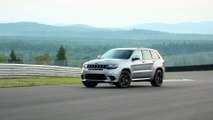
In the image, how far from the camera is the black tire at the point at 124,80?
21.5m

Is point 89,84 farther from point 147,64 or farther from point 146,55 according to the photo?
point 146,55

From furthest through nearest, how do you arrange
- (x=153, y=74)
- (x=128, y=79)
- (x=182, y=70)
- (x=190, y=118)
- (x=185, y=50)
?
(x=185, y=50), (x=182, y=70), (x=153, y=74), (x=128, y=79), (x=190, y=118)

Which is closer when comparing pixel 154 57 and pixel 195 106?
pixel 195 106

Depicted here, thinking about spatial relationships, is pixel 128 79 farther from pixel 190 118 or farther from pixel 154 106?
pixel 190 118

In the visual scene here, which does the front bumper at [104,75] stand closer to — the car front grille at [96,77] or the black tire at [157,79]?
the car front grille at [96,77]

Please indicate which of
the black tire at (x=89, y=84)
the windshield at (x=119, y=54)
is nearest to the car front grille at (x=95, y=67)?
the black tire at (x=89, y=84)

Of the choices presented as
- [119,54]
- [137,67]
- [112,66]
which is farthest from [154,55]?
[112,66]

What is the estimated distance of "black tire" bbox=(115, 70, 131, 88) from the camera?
21508 mm

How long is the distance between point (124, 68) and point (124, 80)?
1.49 ft

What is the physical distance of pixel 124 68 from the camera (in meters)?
21.6

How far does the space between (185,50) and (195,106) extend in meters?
166

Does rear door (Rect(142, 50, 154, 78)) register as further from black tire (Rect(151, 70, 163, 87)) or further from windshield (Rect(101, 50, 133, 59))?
windshield (Rect(101, 50, 133, 59))

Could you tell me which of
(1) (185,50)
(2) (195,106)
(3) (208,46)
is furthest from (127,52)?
(3) (208,46)

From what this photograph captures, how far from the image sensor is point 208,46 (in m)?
196
